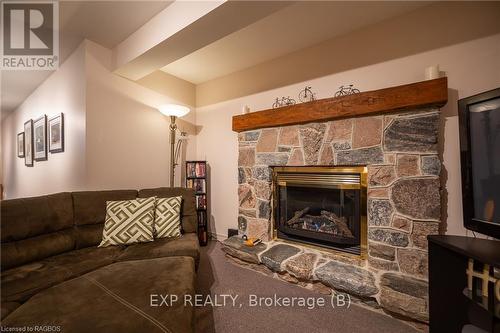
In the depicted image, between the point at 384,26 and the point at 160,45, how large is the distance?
6.77 ft

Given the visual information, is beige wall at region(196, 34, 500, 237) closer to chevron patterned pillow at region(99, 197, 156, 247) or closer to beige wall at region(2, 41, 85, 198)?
chevron patterned pillow at region(99, 197, 156, 247)

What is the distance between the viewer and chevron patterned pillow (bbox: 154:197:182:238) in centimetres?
194

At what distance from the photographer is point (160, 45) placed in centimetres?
178

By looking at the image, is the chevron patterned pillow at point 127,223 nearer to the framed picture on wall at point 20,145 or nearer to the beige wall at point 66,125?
the beige wall at point 66,125

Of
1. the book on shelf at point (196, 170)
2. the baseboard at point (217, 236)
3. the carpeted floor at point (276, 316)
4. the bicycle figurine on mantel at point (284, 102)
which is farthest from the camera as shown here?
the baseboard at point (217, 236)

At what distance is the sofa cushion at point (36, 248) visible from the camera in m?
1.35

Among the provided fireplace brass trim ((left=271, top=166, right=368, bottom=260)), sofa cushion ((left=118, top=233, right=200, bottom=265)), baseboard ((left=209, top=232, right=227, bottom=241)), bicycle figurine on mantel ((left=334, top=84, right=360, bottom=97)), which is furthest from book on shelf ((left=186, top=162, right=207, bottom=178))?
bicycle figurine on mantel ((left=334, top=84, right=360, bottom=97))

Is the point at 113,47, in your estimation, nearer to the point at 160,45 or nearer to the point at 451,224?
the point at 160,45

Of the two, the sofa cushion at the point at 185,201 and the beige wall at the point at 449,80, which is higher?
the beige wall at the point at 449,80

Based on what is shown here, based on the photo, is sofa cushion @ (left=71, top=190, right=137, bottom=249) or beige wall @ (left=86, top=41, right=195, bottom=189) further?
beige wall @ (left=86, top=41, right=195, bottom=189)

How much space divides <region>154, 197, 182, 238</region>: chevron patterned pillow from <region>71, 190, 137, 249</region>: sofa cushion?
0.46 meters

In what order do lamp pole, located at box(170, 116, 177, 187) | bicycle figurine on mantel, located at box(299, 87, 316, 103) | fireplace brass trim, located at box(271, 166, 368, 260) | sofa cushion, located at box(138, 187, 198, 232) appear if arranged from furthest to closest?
lamp pole, located at box(170, 116, 177, 187), bicycle figurine on mantel, located at box(299, 87, 316, 103), sofa cushion, located at box(138, 187, 198, 232), fireplace brass trim, located at box(271, 166, 368, 260)

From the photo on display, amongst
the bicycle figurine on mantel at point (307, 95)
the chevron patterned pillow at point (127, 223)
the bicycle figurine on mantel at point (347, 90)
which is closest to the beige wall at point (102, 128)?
the chevron patterned pillow at point (127, 223)

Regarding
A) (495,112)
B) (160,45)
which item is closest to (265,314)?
(495,112)
